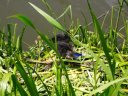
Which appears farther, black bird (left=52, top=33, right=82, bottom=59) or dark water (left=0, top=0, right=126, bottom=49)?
dark water (left=0, top=0, right=126, bottom=49)

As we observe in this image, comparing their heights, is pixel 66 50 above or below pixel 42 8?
below

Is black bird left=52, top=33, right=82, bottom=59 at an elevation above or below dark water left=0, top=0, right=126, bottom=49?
below

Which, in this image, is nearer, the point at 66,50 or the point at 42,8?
the point at 66,50

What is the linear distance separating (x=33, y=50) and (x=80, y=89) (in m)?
0.56

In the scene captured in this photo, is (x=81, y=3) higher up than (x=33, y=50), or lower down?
higher up

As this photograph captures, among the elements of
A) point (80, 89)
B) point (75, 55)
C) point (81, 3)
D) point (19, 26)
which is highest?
point (81, 3)

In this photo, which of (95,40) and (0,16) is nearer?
(95,40)

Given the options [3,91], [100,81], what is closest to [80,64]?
[100,81]

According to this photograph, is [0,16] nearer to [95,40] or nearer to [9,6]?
[9,6]

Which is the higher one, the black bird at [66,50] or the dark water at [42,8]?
the dark water at [42,8]

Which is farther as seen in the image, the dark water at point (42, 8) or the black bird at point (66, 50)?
the dark water at point (42, 8)

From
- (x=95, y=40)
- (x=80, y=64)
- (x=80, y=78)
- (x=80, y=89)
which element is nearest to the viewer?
(x=80, y=89)

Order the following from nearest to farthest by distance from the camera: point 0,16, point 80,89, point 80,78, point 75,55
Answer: point 80,89
point 80,78
point 75,55
point 0,16

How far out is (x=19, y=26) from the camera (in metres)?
2.52
